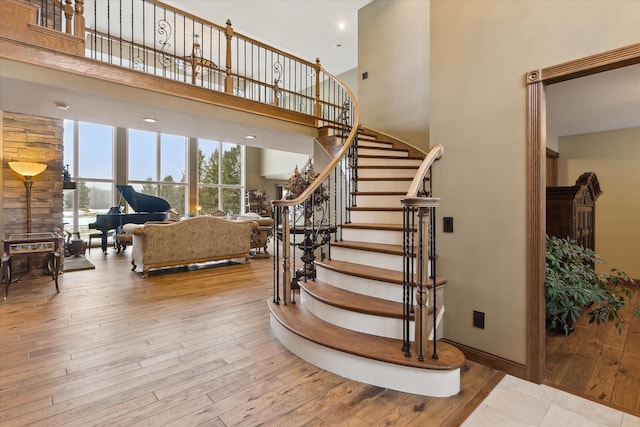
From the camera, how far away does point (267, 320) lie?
311 cm

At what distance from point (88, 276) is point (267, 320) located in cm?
366

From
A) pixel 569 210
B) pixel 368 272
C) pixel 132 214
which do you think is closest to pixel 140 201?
pixel 132 214

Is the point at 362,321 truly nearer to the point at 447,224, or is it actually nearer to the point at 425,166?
the point at 447,224

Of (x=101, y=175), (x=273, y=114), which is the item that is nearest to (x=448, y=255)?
(x=273, y=114)

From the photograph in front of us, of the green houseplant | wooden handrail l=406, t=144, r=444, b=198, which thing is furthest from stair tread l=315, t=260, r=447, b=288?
the green houseplant

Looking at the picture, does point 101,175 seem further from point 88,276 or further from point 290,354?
point 290,354

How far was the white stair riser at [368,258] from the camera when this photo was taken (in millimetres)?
2711

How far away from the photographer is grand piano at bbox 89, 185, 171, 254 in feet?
25.4

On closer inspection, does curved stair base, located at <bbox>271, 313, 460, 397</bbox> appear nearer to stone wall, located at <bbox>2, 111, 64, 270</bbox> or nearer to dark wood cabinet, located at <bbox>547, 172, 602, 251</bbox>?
dark wood cabinet, located at <bbox>547, 172, 602, 251</bbox>

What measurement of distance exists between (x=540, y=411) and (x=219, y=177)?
38.4 ft

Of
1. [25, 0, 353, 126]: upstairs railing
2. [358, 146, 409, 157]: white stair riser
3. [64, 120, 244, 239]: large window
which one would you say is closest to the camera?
[25, 0, 353, 126]: upstairs railing

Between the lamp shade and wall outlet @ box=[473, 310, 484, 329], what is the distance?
6.07 metres

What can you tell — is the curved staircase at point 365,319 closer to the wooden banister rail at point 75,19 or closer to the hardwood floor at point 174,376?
the hardwood floor at point 174,376

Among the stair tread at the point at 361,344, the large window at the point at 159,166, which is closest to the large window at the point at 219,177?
the large window at the point at 159,166
